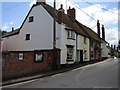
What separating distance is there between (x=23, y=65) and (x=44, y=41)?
9406 millimetres

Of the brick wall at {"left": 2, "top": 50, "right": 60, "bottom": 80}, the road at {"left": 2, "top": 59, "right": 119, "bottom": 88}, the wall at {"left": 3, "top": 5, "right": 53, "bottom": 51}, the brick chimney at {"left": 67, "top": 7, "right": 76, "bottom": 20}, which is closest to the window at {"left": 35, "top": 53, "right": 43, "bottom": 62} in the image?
the brick wall at {"left": 2, "top": 50, "right": 60, "bottom": 80}

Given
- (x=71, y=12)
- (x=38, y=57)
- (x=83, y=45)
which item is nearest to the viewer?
(x=38, y=57)

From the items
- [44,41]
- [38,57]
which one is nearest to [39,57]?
[38,57]

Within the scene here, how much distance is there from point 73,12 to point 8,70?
21200mm

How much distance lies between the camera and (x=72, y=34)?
25375 millimetres

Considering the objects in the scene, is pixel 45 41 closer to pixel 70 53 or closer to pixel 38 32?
pixel 38 32

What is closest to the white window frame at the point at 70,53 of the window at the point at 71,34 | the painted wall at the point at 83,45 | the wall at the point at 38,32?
the window at the point at 71,34

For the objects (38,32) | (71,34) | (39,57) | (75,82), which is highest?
(38,32)

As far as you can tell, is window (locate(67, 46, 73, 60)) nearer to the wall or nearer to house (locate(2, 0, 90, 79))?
house (locate(2, 0, 90, 79))

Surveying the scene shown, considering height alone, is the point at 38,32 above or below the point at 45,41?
above

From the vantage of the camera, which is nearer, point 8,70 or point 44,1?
point 8,70

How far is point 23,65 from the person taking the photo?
48.5 feet

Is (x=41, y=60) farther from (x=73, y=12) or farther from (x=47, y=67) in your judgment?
(x=73, y=12)

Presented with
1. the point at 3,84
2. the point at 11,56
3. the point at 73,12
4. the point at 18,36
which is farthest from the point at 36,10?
the point at 3,84
